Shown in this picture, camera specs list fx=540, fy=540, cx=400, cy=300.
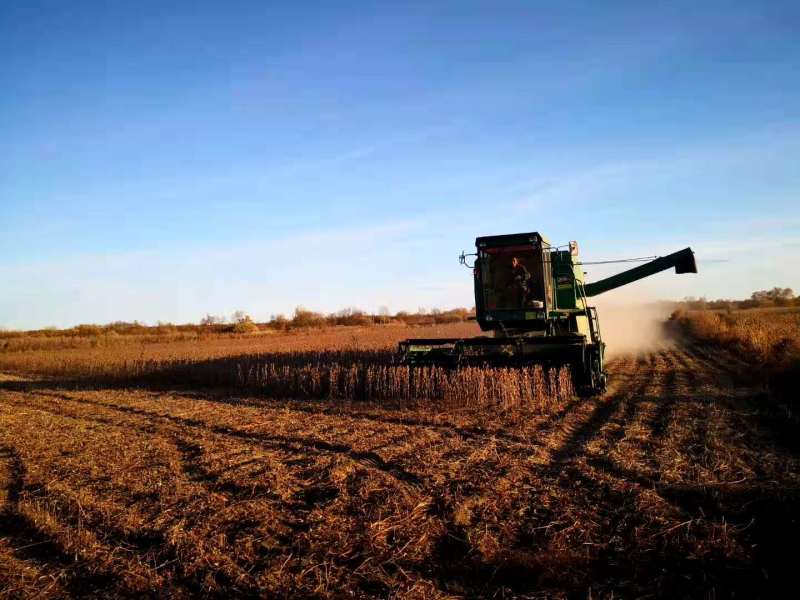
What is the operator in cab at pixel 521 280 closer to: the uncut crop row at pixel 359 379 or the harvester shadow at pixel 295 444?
the uncut crop row at pixel 359 379

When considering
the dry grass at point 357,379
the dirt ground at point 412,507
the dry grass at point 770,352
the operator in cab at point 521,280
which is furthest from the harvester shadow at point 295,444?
the dry grass at point 770,352

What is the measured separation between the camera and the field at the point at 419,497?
358 cm

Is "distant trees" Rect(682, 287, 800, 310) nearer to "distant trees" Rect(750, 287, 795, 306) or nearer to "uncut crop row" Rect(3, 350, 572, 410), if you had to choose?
"distant trees" Rect(750, 287, 795, 306)

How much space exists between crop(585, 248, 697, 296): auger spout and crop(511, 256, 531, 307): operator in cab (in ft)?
12.5

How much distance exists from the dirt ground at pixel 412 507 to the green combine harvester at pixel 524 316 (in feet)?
5.74

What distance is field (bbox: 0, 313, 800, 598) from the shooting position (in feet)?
11.8

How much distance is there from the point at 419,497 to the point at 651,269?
35.1 ft

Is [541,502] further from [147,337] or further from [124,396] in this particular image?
[147,337]

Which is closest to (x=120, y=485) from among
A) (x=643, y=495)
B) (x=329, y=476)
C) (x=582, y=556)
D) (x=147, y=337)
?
(x=329, y=476)

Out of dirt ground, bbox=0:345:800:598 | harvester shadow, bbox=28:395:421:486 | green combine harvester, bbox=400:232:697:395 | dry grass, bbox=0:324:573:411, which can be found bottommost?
dirt ground, bbox=0:345:800:598

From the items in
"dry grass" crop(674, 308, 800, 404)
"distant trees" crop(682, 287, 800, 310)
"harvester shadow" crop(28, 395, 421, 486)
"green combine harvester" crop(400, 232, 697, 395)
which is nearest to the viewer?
"harvester shadow" crop(28, 395, 421, 486)

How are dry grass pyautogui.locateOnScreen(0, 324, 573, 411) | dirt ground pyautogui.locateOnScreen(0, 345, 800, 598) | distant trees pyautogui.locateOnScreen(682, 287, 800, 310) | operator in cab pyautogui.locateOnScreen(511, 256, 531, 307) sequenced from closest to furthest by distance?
dirt ground pyautogui.locateOnScreen(0, 345, 800, 598)
dry grass pyautogui.locateOnScreen(0, 324, 573, 411)
operator in cab pyautogui.locateOnScreen(511, 256, 531, 307)
distant trees pyautogui.locateOnScreen(682, 287, 800, 310)

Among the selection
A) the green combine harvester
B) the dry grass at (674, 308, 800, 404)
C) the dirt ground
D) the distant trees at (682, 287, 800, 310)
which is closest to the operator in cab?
the green combine harvester

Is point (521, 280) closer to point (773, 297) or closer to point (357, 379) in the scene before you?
point (357, 379)
